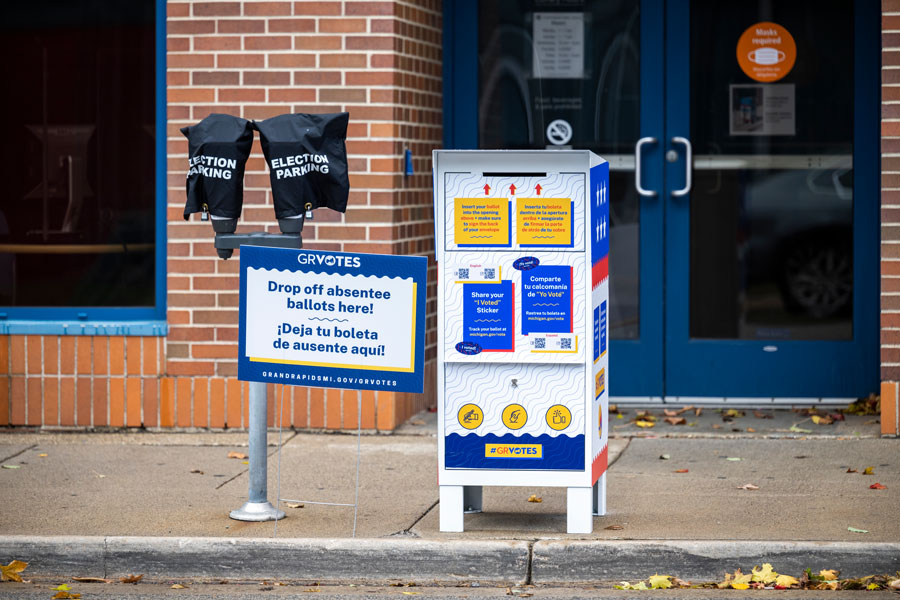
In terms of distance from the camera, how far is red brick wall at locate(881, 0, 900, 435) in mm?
7918

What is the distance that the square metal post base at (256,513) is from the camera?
6.24 meters

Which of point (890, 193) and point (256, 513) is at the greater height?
point (890, 193)

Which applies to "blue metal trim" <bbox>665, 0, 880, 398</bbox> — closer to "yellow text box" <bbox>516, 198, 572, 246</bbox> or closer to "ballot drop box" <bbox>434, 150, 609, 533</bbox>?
"ballot drop box" <bbox>434, 150, 609, 533</bbox>

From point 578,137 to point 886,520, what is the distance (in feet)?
11.9

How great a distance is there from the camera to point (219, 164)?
20.2 ft

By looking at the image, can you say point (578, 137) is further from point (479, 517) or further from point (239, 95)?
point (479, 517)

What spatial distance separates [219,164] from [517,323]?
4.84 ft

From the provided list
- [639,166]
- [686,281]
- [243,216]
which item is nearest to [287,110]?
[243,216]

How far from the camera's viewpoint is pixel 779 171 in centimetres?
877

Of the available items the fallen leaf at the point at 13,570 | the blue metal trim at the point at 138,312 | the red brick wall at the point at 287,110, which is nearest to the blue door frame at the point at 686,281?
the red brick wall at the point at 287,110

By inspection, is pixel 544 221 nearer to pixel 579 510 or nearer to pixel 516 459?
pixel 516 459

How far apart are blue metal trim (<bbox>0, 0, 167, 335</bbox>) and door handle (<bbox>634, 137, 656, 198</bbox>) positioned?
113 inches

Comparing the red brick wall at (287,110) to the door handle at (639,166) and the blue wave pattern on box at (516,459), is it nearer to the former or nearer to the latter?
the door handle at (639,166)

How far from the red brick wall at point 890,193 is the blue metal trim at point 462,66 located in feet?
8.24
